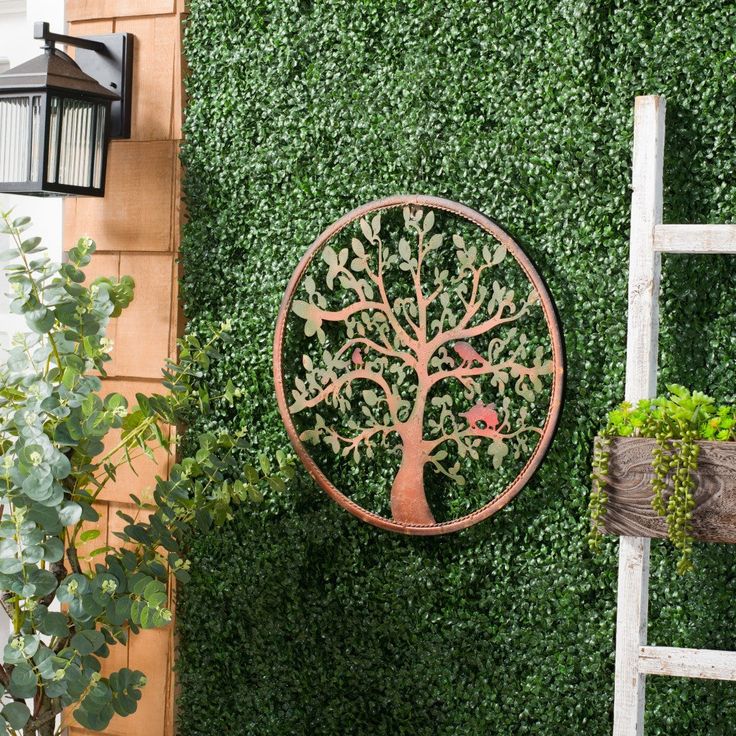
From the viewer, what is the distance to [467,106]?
79.0 inches

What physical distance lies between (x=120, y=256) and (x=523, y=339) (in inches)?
41.1

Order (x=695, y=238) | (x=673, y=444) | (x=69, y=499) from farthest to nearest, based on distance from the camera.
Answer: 1. (x=69, y=499)
2. (x=695, y=238)
3. (x=673, y=444)

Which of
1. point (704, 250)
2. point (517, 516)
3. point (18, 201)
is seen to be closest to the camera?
point (704, 250)

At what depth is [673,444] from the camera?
1587 millimetres

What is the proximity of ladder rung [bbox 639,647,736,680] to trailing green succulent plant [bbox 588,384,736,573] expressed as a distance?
0.52 feet

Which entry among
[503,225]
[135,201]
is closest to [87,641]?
Answer: [135,201]

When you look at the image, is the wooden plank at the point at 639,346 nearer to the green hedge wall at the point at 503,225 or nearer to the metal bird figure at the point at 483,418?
the green hedge wall at the point at 503,225

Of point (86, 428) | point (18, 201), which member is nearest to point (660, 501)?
point (86, 428)

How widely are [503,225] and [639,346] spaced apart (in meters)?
0.41

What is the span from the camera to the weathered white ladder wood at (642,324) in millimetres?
1707

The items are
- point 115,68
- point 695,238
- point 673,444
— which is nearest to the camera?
point 673,444

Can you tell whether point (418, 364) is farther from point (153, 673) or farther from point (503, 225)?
point (153, 673)

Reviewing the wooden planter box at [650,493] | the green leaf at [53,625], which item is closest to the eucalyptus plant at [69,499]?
the green leaf at [53,625]

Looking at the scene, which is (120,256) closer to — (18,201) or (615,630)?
(18,201)
